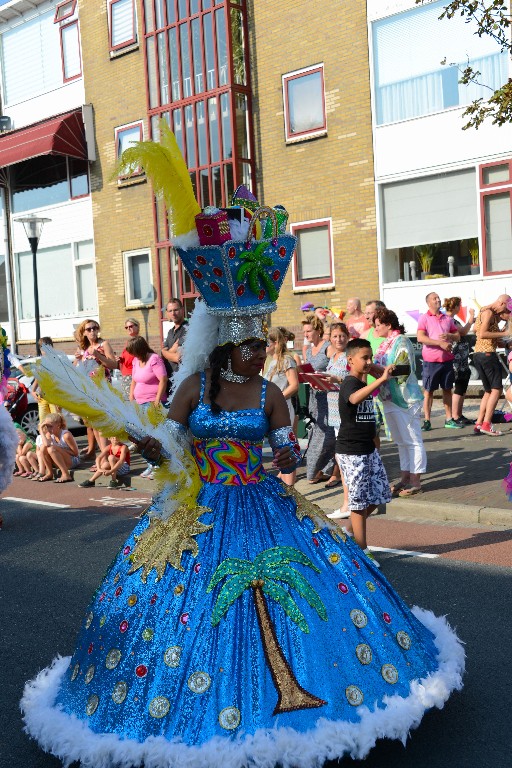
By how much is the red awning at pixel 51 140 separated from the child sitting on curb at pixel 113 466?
1227 cm

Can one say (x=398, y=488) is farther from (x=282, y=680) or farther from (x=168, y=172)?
(x=282, y=680)

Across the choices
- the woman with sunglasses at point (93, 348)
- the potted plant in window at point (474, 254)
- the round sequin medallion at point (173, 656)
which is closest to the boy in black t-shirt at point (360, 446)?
the round sequin medallion at point (173, 656)

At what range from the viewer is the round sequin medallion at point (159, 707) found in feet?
10.3

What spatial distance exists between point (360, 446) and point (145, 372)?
4339 millimetres

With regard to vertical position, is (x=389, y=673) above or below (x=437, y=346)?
below

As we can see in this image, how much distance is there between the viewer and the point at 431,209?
15.9 m

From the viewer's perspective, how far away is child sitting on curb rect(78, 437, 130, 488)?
10844 mm

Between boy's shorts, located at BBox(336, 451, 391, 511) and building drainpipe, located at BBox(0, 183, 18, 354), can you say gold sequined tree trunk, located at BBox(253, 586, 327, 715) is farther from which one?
building drainpipe, located at BBox(0, 183, 18, 354)

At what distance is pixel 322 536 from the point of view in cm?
366

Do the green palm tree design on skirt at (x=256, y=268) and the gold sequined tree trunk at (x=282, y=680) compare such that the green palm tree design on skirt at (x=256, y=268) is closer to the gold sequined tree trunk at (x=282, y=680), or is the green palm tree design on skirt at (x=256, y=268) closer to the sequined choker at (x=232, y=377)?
the sequined choker at (x=232, y=377)

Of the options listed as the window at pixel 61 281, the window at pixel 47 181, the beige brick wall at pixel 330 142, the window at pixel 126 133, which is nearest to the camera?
the beige brick wall at pixel 330 142

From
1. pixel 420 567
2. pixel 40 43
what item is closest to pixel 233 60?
pixel 40 43

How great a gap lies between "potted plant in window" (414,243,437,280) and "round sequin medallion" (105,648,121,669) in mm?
13435

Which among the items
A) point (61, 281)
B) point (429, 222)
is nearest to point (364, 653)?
point (429, 222)
